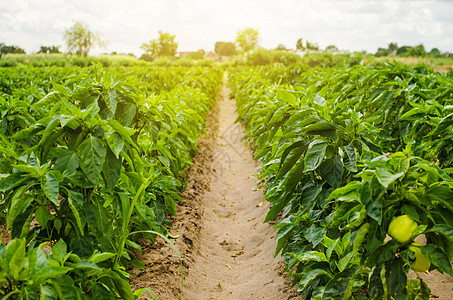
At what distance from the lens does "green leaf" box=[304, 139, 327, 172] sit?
209cm

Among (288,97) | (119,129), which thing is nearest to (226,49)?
(288,97)

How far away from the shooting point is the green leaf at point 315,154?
2092 mm

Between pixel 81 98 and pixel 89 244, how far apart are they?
40.7 inches

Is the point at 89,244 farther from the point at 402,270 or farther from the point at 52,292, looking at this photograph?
the point at 402,270

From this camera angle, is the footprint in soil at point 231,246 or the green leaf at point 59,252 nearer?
the green leaf at point 59,252

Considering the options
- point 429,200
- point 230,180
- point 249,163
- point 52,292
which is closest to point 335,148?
point 429,200

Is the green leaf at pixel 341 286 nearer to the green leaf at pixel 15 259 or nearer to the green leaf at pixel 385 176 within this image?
the green leaf at pixel 385 176

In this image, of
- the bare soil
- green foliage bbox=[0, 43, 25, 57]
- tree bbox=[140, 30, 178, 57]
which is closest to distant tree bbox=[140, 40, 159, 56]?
tree bbox=[140, 30, 178, 57]

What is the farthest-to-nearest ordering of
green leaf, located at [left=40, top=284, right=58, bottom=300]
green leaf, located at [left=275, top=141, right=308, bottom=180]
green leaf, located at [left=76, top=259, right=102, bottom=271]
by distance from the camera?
1. green leaf, located at [left=275, top=141, right=308, bottom=180]
2. green leaf, located at [left=76, top=259, right=102, bottom=271]
3. green leaf, located at [left=40, top=284, right=58, bottom=300]

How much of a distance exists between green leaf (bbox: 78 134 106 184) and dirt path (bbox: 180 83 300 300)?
75.8 inches

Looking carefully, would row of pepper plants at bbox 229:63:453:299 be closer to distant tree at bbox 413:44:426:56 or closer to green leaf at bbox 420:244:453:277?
green leaf at bbox 420:244:453:277

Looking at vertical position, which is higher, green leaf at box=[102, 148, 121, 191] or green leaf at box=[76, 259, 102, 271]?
green leaf at box=[102, 148, 121, 191]

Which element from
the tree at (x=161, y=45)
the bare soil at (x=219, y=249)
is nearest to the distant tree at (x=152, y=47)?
the tree at (x=161, y=45)

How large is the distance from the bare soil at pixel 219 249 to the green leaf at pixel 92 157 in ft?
5.23
